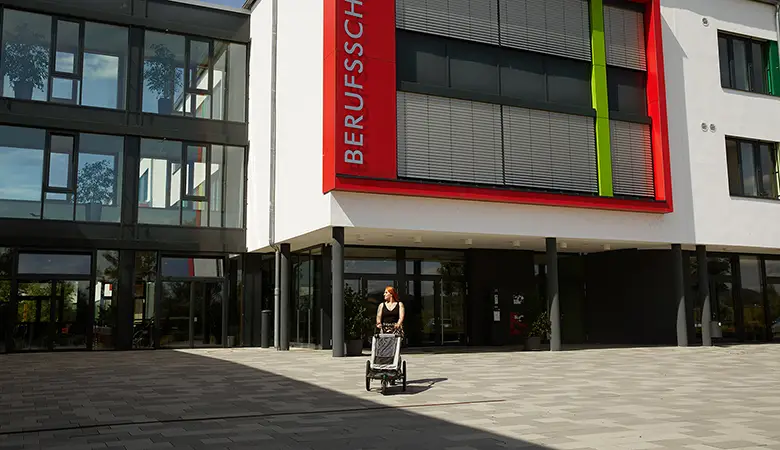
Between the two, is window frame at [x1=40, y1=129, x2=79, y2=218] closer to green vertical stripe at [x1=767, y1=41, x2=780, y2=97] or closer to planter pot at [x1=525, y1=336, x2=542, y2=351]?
planter pot at [x1=525, y1=336, x2=542, y2=351]

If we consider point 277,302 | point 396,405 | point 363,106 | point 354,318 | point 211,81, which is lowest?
→ point 396,405

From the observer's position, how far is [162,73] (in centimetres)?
2350

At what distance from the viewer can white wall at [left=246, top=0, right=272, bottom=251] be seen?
74.7 ft

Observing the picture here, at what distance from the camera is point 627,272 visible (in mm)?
24859

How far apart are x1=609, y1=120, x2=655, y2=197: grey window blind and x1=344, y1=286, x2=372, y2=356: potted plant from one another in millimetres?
8269

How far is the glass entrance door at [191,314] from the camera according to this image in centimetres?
2281

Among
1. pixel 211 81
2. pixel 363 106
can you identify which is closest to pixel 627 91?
pixel 363 106

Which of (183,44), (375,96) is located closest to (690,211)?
(375,96)

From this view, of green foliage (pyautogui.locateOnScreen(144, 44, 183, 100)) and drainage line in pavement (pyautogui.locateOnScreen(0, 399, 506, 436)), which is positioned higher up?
green foliage (pyautogui.locateOnScreen(144, 44, 183, 100))

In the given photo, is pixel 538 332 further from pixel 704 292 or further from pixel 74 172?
pixel 74 172

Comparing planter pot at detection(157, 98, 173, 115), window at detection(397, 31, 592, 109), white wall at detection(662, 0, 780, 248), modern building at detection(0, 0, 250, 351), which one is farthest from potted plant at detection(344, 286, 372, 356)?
white wall at detection(662, 0, 780, 248)

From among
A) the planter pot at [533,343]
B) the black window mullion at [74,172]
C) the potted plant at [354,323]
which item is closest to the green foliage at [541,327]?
the planter pot at [533,343]

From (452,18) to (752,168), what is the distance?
12.0 metres

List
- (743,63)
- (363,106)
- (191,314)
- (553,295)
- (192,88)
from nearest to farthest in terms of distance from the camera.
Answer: (363,106)
(553,295)
(191,314)
(192,88)
(743,63)
